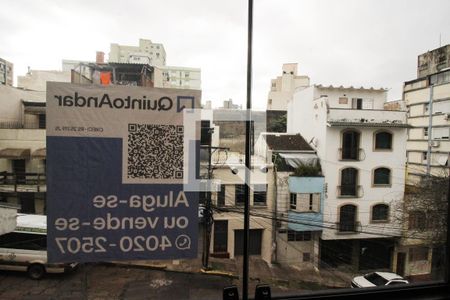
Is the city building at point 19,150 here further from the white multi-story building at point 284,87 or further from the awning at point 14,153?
the white multi-story building at point 284,87

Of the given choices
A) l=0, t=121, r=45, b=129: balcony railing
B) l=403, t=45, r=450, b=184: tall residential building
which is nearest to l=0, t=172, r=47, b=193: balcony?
l=0, t=121, r=45, b=129: balcony railing

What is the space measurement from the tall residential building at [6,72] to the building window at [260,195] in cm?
494

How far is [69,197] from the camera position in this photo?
4.20ft

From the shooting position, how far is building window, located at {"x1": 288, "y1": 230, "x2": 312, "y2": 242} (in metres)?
6.32

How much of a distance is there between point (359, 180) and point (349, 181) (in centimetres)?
22

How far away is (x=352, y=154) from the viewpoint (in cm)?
631

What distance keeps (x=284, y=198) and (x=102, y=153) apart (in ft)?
18.2

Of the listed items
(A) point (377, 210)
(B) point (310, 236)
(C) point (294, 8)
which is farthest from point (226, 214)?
(C) point (294, 8)

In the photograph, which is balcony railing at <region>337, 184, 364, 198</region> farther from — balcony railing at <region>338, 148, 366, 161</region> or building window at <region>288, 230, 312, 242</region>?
building window at <region>288, 230, 312, 242</region>

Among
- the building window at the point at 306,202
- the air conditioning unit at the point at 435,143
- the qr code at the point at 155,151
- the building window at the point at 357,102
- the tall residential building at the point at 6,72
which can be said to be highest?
the building window at the point at 357,102

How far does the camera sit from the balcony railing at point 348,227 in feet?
20.8

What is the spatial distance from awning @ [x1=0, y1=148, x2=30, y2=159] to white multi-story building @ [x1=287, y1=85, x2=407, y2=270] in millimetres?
5782

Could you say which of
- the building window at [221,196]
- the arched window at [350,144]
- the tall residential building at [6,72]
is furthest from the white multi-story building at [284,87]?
the tall residential building at [6,72]

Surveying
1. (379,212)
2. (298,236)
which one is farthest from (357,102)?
(298,236)
